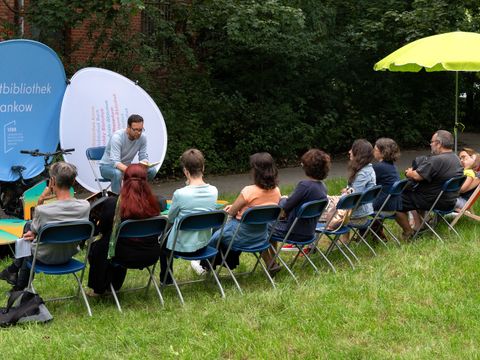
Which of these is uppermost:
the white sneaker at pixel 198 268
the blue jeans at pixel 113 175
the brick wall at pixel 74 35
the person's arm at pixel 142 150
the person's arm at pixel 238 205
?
the brick wall at pixel 74 35

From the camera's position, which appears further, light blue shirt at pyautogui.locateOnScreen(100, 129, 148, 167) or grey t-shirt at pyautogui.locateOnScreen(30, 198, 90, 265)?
light blue shirt at pyautogui.locateOnScreen(100, 129, 148, 167)

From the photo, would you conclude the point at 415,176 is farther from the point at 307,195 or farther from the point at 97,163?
the point at 97,163

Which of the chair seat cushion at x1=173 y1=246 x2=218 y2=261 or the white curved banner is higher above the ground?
the white curved banner

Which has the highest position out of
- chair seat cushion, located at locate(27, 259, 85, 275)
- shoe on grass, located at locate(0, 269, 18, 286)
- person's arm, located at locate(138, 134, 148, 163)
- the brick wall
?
the brick wall

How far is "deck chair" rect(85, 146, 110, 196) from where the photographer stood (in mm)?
8984

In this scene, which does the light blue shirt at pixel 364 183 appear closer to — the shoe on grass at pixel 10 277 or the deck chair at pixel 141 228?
the deck chair at pixel 141 228

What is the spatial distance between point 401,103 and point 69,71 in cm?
972

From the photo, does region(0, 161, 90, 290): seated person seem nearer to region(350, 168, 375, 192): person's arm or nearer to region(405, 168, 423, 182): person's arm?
region(350, 168, 375, 192): person's arm

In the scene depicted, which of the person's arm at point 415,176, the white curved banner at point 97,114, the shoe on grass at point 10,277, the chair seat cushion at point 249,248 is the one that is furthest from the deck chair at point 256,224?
the white curved banner at point 97,114

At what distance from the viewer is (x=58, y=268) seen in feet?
17.0

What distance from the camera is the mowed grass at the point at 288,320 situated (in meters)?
4.32

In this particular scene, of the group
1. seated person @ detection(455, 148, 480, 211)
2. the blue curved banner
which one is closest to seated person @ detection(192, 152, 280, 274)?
seated person @ detection(455, 148, 480, 211)

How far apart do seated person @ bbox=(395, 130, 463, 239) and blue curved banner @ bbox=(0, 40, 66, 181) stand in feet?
15.1

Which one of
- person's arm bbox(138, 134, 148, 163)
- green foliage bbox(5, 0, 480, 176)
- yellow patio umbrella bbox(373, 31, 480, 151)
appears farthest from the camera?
green foliage bbox(5, 0, 480, 176)
